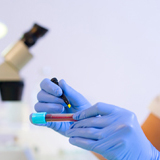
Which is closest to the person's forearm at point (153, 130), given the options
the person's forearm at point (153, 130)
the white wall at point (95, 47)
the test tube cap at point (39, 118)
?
the person's forearm at point (153, 130)

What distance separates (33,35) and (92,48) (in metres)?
1.58

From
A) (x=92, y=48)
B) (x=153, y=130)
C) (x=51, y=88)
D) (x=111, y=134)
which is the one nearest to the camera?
(x=111, y=134)

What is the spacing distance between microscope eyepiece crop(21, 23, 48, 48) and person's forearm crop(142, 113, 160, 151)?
585mm

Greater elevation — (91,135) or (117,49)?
(117,49)

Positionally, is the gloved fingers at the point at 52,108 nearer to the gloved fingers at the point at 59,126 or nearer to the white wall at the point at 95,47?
the gloved fingers at the point at 59,126

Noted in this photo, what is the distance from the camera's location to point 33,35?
69 cm

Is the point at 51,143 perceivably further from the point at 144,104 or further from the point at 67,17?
the point at 67,17

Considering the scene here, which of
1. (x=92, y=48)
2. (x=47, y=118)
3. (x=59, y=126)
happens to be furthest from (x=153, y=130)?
(x=92, y=48)

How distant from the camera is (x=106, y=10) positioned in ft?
7.14

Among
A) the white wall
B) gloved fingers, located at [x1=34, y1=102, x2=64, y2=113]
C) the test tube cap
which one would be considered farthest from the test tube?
the white wall

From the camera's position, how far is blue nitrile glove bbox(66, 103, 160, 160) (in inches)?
24.2

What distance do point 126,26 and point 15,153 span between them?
1.44 metres

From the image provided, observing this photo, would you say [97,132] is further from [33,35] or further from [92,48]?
[92,48]

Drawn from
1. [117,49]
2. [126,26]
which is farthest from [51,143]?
[126,26]
